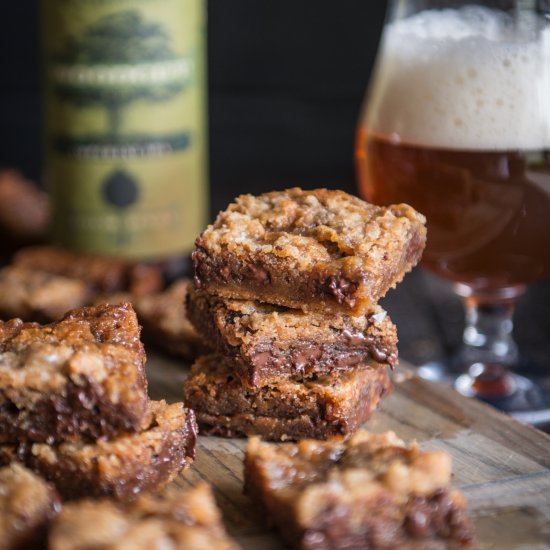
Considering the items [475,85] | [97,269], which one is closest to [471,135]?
[475,85]

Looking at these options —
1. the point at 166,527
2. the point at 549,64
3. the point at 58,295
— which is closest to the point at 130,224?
the point at 58,295

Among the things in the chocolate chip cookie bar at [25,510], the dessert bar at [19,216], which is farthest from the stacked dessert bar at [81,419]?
the dessert bar at [19,216]

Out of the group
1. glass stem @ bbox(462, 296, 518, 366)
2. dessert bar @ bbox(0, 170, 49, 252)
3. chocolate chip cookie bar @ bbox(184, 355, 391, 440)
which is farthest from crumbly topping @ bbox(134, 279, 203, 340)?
dessert bar @ bbox(0, 170, 49, 252)

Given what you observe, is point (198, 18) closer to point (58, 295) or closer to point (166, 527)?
point (58, 295)

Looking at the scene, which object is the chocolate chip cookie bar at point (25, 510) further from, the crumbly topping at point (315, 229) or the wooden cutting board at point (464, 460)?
the crumbly topping at point (315, 229)

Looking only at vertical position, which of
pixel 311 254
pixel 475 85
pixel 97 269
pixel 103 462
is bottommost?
pixel 97 269

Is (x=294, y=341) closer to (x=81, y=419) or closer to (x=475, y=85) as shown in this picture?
(x=81, y=419)
